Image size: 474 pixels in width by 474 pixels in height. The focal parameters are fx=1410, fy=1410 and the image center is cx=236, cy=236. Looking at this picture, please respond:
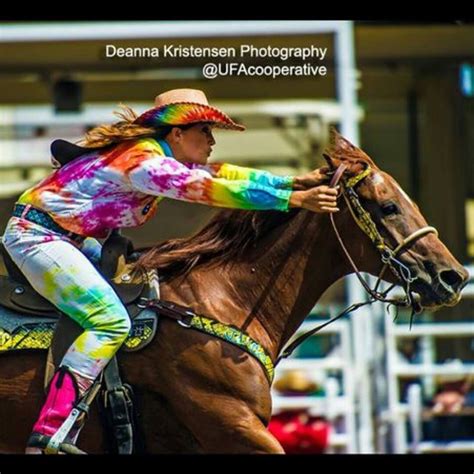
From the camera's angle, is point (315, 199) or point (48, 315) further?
point (48, 315)

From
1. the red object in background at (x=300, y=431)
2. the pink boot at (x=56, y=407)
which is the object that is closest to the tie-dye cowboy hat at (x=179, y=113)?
the pink boot at (x=56, y=407)

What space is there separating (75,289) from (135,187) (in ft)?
1.40

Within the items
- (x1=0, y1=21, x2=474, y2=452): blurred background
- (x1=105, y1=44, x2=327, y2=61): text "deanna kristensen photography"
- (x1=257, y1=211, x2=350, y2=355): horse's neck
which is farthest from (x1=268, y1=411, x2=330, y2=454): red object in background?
(x1=257, y1=211, x2=350, y2=355): horse's neck

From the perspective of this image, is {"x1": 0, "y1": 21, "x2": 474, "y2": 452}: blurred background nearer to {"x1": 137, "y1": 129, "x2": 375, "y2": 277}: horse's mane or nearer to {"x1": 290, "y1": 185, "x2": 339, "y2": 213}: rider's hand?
{"x1": 137, "y1": 129, "x2": 375, "y2": 277}: horse's mane

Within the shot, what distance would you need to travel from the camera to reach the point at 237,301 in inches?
209

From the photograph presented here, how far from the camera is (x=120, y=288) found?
17.0ft

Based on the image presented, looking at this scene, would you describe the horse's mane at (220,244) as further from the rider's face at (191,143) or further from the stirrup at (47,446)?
the stirrup at (47,446)

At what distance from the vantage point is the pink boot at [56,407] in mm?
4984

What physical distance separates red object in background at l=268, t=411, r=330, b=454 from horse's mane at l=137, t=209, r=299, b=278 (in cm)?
261

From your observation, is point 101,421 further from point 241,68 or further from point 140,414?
point 241,68

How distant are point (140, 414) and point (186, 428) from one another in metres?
0.18

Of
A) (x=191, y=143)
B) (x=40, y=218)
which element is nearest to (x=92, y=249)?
(x=40, y=218)

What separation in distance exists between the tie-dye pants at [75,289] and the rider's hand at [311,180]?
30.8 inches

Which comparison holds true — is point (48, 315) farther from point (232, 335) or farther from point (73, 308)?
point (232, 335)
